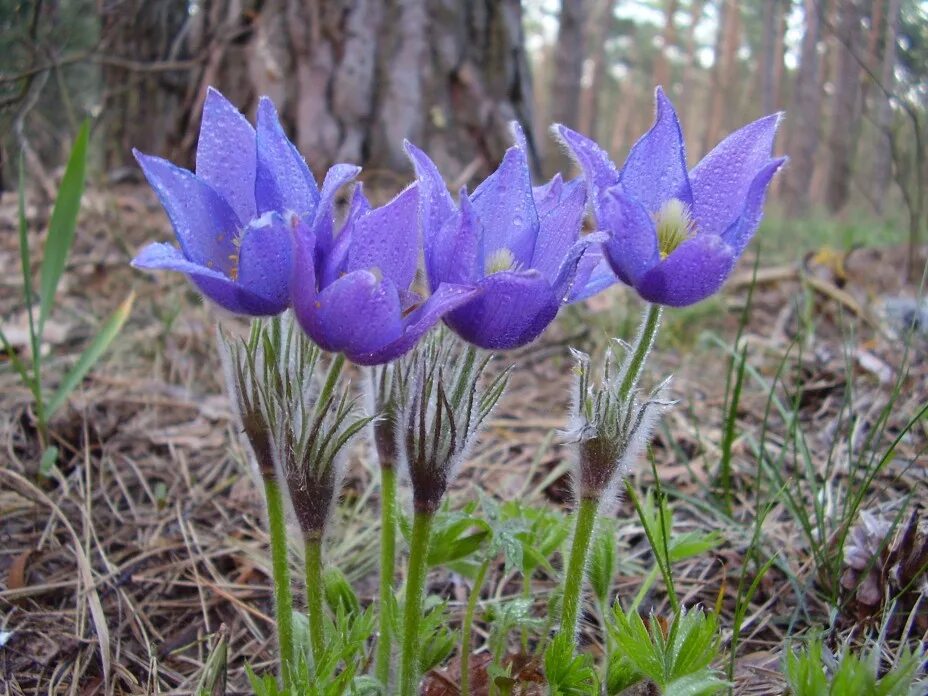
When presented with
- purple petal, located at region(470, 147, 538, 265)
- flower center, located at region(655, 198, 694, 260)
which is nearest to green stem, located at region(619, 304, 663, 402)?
flower center, located at region(655, 198, 694, 260)

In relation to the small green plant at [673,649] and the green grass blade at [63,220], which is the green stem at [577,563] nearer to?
the small green plant at [673,649]

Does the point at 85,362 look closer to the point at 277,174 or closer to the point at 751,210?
the point at 277,174

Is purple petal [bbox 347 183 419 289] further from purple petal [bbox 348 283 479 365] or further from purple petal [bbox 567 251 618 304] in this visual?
purple petal [bbox 567 251 618 304]

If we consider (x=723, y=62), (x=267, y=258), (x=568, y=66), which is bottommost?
(x=267, y=258)

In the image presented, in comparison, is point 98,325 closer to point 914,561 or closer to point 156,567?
point 156,567

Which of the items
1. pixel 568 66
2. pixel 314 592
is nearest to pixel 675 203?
pixel 314 592

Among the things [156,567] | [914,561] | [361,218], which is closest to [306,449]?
[361,218]

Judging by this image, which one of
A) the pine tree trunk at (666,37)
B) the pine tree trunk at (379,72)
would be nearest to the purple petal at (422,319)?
the pine tree trunk at (379,72)

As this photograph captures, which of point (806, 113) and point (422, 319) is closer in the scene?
point (422, 319)
